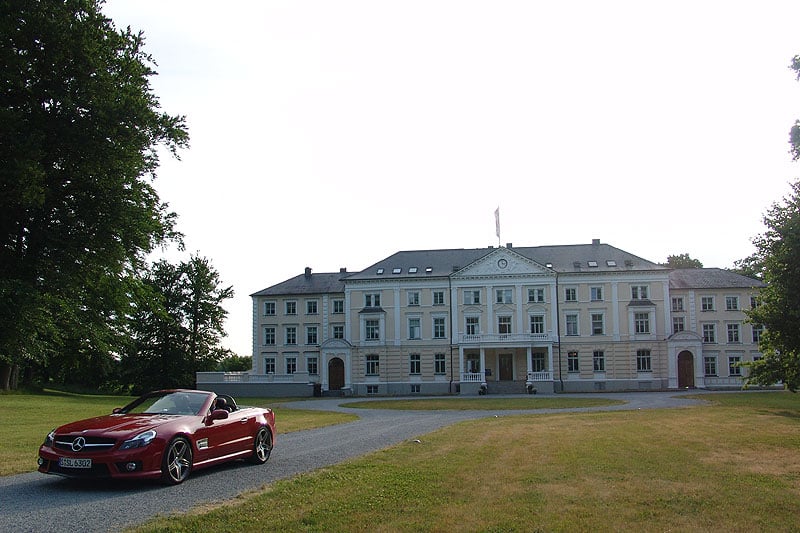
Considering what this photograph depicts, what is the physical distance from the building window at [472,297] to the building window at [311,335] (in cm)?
1484

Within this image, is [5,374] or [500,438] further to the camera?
[5,374]

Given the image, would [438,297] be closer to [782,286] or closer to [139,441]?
[782,286]

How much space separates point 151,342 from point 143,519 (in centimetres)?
6749

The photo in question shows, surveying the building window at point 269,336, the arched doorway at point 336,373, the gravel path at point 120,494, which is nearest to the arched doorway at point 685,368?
the arched doorway at point 336,373

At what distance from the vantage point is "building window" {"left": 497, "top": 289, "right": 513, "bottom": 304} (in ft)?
210

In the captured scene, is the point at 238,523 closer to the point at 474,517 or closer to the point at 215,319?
the point at 474,517

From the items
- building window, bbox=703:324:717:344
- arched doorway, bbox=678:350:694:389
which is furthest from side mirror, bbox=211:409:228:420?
building window, bbox=703:324:717:344

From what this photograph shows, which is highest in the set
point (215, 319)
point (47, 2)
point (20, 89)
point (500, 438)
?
point (47, 2)

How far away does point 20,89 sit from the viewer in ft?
70.1

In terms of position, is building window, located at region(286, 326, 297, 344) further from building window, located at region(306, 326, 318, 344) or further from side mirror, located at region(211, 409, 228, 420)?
side mirror, located at region(211, 409, 228, 420)

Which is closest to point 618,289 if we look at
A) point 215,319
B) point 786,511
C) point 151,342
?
point 215,319

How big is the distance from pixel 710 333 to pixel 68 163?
55.7 metres

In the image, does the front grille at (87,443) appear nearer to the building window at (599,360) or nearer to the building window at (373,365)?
the building window at (373,365)

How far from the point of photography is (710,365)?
62531mm
